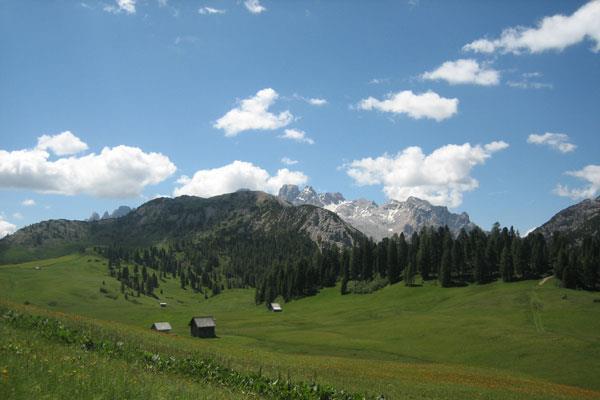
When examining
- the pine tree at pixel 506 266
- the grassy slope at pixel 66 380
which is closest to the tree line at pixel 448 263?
the pine tree at pixel 506 266

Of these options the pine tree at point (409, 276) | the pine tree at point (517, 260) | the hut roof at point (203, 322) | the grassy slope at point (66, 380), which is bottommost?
the hut roof at point (203, 322)

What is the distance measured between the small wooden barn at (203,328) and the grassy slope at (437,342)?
12.2 feet

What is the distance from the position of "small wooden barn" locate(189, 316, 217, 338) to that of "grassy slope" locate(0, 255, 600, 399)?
12.2 feet

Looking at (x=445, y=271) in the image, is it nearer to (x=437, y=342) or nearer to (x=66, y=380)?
(x=437, y=342)

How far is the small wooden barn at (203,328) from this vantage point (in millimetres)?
99312

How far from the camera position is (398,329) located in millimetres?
92438

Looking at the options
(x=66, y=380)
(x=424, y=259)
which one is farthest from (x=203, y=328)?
(x=66, y=380)

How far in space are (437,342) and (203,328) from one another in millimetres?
48533

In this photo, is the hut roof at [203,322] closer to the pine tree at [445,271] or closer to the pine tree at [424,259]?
the pine tree at [445,271]

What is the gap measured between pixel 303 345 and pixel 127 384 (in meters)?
67.6

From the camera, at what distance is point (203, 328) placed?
100 metres

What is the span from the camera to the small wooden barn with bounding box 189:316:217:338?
99312mm

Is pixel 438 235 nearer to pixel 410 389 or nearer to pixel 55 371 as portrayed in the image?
pixel 410 389

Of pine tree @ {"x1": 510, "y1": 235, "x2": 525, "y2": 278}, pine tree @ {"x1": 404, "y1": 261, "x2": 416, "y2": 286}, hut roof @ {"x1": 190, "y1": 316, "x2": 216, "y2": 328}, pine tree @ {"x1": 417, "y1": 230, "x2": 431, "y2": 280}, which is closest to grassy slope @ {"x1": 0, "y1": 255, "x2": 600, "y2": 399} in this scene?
pine tree @ {"x1": 404, "y1": 261, "x2": 416, "y2": 286}
